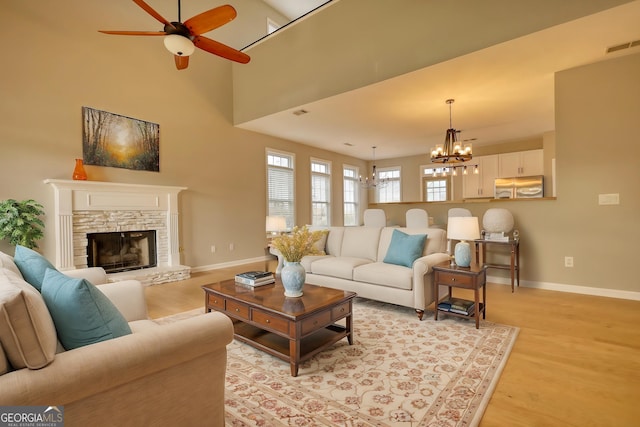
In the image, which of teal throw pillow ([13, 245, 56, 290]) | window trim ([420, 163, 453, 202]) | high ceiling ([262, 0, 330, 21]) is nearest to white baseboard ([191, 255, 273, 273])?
teal throw pillow ([13, 245, 56, 290])

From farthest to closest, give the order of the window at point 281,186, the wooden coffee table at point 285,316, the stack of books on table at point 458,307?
the window at point 281,186 → the stack of books on table at point 458,307 → the wooden coffee table at point 285,316

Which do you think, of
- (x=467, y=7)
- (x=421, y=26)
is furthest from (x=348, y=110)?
(x=467, y=7)

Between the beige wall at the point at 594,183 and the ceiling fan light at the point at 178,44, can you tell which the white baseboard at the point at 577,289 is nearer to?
the beige wall at the point at 594,183

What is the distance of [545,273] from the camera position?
4.29 metres

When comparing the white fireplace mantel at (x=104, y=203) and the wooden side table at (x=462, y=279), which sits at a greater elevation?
the white fireplace mantel at (x=104, y=203)

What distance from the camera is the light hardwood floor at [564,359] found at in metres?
1.72

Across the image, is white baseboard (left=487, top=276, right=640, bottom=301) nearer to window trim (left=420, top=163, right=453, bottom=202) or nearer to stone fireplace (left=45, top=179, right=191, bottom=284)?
window trim (left=420, top=163, right=453, bottom=202)

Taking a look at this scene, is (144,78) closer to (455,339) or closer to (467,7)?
(467,7)

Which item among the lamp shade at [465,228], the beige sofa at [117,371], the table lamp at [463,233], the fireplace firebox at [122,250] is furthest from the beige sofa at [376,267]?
the fireplace firebox at [122,250]

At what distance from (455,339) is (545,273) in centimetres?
255

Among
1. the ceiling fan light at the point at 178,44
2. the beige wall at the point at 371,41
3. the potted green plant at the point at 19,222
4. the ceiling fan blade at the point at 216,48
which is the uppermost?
the beige wall at the point at 371,41

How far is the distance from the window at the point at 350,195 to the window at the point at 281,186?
237cm

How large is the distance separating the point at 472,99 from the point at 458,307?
345cm

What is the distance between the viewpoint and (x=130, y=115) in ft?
16.3
